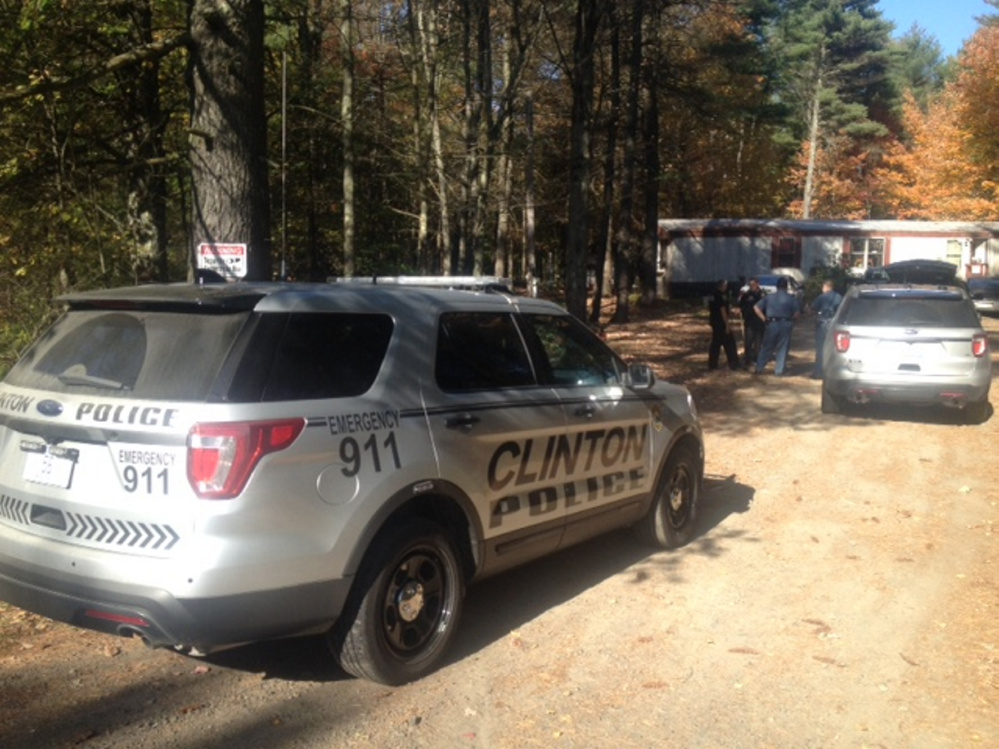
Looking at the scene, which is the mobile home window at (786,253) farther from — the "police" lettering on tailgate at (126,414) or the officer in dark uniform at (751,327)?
the "police" lettering on tailgate at (126,414)

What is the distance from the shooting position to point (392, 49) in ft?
77.7

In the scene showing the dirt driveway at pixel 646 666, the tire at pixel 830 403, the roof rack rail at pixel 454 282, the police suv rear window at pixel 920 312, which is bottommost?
the dirt driveway at pixel 646 666

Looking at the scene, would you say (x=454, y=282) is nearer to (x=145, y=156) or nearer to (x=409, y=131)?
(x=145, y=156)

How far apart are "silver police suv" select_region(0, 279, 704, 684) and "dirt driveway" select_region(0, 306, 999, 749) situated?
418 mm

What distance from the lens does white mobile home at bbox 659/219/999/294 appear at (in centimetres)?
4222

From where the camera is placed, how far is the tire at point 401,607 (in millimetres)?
4918

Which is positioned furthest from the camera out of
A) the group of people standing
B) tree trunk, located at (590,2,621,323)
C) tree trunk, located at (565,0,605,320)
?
tree trunk, located at (590,2,621,323)

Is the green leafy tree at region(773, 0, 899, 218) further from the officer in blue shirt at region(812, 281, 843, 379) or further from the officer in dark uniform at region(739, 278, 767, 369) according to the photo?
the officer in blue shirt at region(812, 281, 843, 379)

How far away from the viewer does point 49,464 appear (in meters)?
4.69

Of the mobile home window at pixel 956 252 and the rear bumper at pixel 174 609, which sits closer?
the rear bumper at pixel 174 609

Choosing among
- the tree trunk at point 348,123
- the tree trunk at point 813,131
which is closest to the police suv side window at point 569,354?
the tree trunk at point 348,123

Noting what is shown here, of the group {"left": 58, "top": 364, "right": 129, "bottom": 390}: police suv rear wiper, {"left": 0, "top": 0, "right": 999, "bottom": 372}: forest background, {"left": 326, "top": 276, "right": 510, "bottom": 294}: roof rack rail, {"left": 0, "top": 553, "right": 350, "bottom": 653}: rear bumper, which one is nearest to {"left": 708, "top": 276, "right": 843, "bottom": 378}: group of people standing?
{"left": 0, "top": 0, "right": 999, "bottom": 372}: forest background

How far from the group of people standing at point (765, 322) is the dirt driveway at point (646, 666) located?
867 centimetres

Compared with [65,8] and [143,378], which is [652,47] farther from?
[143,378]
